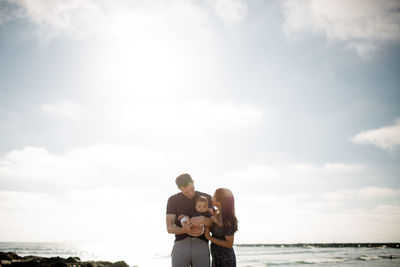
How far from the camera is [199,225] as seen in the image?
3.87 m

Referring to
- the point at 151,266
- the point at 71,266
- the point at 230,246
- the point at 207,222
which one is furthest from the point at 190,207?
the point at 151,266

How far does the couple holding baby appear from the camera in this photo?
3883 mm

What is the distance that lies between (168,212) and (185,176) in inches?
28.6

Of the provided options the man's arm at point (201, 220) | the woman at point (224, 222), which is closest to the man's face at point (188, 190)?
the man's arm at point (201, 220)

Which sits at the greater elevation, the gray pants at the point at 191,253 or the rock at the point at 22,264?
the gray pants at the point at 191,253

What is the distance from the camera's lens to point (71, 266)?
16578 millimetres

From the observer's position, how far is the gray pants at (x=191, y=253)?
152 inches

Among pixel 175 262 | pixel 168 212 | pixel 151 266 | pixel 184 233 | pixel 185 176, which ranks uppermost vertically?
pixel 185 176

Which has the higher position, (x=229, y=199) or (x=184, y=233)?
(x=229, y=199)

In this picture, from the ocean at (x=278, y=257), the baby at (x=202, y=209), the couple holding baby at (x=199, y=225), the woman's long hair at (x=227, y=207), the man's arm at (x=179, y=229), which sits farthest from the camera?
the ocean at (x=278, y=257)

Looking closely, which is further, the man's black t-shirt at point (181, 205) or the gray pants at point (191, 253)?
the man's black t-shirt at point (181, 205)

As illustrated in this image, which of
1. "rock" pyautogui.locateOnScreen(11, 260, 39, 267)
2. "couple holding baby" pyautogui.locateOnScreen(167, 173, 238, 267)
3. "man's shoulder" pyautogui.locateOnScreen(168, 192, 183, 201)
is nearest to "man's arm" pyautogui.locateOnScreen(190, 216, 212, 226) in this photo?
"couple holding baby" pyautogui.locateOnScreen(167, 173, 238, 267)

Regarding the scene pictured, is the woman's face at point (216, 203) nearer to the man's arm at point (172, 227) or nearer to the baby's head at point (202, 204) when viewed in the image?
Answer: the baby's head at point (202, 204)

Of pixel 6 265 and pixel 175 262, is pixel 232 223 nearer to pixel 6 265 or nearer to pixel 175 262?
pixel 175 262
